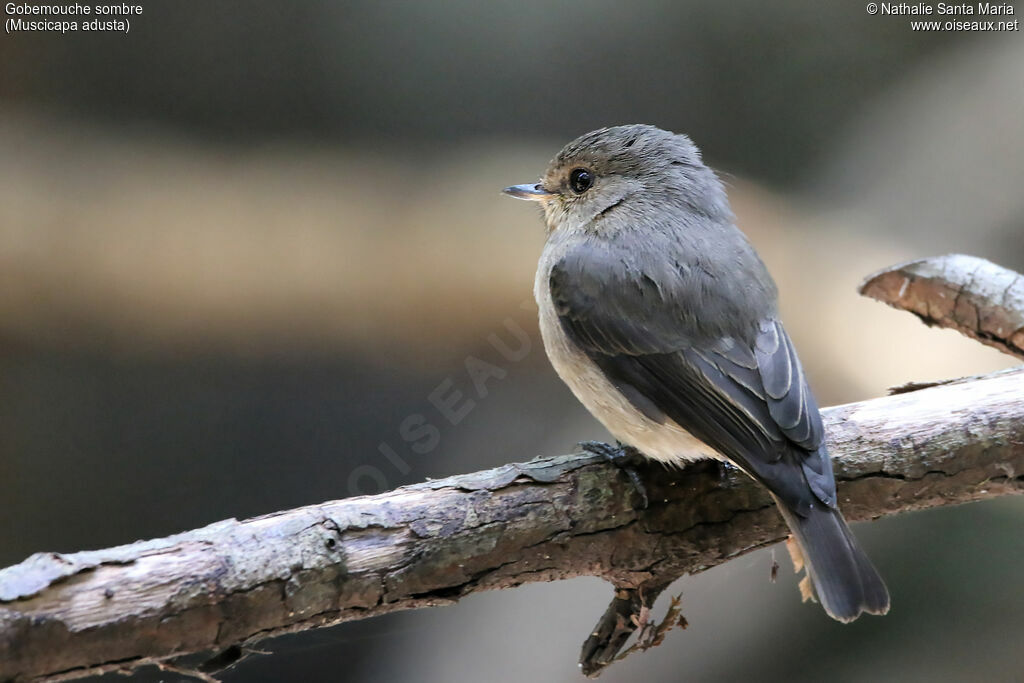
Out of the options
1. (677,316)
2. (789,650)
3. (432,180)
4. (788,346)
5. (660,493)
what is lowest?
(789,650)

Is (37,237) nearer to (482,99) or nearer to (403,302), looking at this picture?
(403,302)

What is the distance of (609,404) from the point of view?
2570mm

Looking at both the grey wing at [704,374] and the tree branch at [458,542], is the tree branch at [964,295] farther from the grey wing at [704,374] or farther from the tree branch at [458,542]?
the grey wing at [704,374]

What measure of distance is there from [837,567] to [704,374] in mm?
610

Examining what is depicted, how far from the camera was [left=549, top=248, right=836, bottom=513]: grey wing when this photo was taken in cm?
220

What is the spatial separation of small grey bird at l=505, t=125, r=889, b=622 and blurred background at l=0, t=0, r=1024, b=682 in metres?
1.77

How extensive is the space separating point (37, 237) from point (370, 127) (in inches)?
76.6

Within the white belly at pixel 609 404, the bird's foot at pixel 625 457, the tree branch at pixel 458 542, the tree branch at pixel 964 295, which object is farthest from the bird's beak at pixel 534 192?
the tree branch at pixel 964 295

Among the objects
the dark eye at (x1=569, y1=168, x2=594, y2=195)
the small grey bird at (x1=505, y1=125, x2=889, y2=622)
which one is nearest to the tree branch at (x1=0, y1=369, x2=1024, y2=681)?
the small grey bird at (x1=505, y1=125, x2=889, y2=622)

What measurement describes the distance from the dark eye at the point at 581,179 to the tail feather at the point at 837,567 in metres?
1.46

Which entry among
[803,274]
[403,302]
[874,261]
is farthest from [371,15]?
[874,261]

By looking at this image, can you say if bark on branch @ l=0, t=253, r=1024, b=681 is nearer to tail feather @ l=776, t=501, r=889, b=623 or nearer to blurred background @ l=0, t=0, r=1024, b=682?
tail feather @ l=776, t=501, r=889, b=623

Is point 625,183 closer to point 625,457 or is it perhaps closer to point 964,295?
point 625,457

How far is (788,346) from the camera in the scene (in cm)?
256
